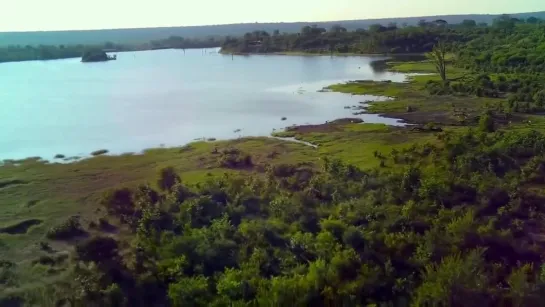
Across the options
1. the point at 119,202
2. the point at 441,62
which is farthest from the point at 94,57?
the point at 119,202

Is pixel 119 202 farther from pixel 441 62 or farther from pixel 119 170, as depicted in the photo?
pixel 441 62

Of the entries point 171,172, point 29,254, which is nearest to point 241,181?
point 171,172

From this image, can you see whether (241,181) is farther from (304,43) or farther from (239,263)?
(304,43)

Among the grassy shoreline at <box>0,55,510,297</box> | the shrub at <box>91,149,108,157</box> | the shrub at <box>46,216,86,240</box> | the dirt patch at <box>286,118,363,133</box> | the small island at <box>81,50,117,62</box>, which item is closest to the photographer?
the grassy shoreline at <box>0,55,510,297</box>

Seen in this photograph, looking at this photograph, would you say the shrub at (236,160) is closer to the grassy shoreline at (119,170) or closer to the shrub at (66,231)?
the grassy shoreline at (119,170)

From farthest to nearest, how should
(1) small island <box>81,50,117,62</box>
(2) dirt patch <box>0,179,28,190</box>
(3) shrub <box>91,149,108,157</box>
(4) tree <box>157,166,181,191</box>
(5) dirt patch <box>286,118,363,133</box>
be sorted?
(1) small island <box>81,50,117,62</box>
(5) dirt patch <box>286,118,363,133</box>
(3) shrub <box>91,149,108,157</box>
(2) dirt patch <box>0,179,28,190</box>
(4) tree <box>157,166,181,191</box>

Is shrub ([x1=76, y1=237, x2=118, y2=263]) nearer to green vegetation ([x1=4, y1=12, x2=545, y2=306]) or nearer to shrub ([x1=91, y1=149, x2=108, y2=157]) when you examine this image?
green vegetation ([x1=4, y1=12, x2=545, y2=306])

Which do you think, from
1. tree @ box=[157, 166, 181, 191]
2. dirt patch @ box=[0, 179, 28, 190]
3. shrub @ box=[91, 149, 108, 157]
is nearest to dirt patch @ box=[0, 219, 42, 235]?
tree @ box=[157, 166, 181, 191]
